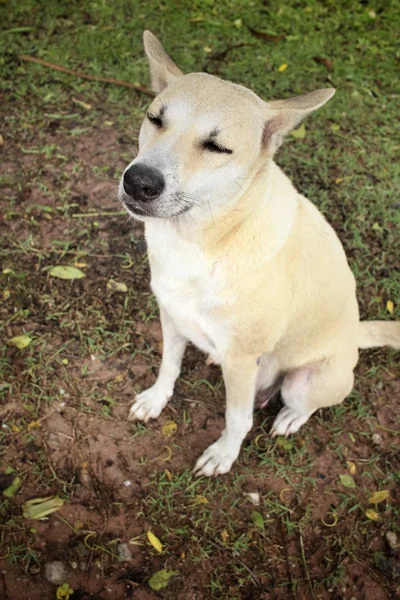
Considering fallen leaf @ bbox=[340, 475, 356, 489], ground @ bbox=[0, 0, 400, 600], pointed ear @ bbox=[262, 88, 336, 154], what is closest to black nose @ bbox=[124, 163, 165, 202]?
pointed ear @ bbox=[262, 88, 336, 154]

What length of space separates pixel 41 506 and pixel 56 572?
36 cm

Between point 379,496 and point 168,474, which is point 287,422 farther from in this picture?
point 168,474

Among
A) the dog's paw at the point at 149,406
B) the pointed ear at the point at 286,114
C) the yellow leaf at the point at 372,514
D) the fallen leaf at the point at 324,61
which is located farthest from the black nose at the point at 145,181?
the fallen leaf at the point at 324,61

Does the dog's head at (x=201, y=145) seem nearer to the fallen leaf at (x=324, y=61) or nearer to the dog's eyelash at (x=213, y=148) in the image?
the dog's eyelash at (x=213, y=148)

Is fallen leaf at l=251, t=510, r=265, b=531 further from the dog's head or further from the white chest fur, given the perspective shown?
the dog's head

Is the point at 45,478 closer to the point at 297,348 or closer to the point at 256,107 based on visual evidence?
the point at 297,348

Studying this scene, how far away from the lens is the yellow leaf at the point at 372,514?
331 cm

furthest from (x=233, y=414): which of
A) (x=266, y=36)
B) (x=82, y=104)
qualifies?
(x=266, y=36)

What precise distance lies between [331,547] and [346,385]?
91 cm

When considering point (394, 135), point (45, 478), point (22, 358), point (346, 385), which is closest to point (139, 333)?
point (22, 358)

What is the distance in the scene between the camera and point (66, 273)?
13.0ft

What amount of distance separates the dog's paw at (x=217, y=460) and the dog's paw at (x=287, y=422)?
1.13 ft

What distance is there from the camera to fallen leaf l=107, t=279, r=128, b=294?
3.98 meters

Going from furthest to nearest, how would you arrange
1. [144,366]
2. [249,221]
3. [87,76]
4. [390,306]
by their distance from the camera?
[87,76]
[390,306]
[144,366]
[249,221]
